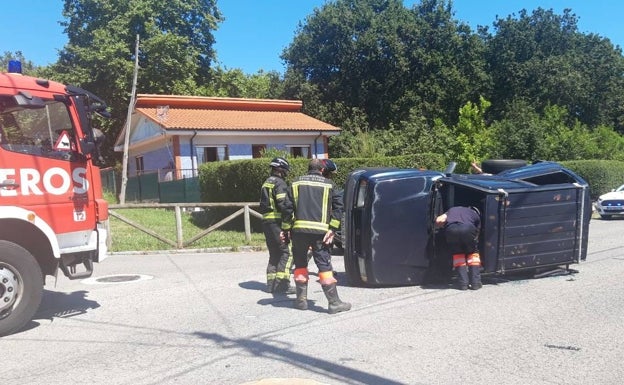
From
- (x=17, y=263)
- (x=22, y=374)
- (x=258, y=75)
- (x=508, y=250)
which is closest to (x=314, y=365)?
(x=22, y=374)

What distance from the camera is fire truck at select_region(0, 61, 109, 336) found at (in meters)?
5.91

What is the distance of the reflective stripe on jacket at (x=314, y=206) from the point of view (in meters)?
6.59

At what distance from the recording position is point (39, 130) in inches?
250

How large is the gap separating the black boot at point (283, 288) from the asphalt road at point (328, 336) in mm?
187

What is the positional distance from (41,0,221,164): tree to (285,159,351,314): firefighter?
32701 millimetres

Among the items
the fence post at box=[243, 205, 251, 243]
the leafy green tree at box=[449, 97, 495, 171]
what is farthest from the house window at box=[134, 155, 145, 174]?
the fence post at box=[243, 205, 251, 243]

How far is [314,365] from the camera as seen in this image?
482 centimetres

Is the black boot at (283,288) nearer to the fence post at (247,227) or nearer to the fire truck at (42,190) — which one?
the fire truck at (42,190)

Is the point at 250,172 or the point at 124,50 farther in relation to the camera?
the point at 124,50

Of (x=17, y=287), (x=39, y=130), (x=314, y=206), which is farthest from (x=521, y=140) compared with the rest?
(x=17, y=287)

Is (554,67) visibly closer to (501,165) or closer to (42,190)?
(501,165)

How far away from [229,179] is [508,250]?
37.2 feet

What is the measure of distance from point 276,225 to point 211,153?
67.2 feet

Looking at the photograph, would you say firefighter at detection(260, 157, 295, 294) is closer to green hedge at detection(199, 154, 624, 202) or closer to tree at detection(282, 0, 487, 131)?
green hedge at detection(199, 154, 624, 202)
